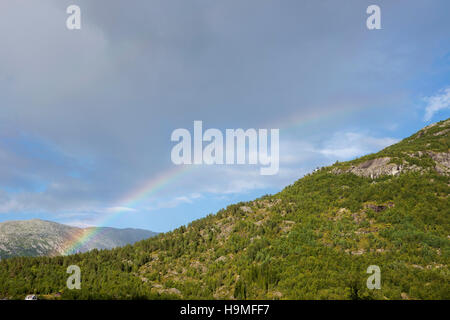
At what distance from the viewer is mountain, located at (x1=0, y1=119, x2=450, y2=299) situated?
8450 cm

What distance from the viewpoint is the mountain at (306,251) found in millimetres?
84500

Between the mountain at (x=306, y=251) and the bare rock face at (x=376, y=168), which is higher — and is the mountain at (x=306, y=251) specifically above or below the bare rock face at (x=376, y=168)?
below

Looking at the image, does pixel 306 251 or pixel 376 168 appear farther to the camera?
pixel 376 168

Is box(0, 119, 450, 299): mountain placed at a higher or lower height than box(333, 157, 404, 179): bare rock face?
lower

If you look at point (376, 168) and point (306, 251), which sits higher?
point (376, 168)

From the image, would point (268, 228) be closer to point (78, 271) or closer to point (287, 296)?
point (287, 296)

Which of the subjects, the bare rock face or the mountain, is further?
the bare rock face

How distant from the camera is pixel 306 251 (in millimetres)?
107938

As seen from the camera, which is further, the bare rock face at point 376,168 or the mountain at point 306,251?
the bare rock face at point 376,168

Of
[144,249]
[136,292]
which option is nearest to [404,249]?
[136,292]

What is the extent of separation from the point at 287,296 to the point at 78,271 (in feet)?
327
